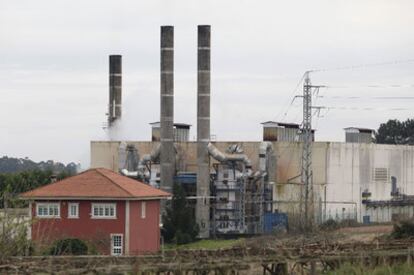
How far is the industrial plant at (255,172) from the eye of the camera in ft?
250

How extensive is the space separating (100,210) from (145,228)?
2506mm

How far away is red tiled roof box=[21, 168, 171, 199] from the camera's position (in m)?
60.2

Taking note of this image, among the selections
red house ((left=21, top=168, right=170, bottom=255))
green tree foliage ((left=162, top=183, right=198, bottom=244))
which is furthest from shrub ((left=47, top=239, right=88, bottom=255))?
green tree foliage ((left=162, top=183, right=198, bottom=244))

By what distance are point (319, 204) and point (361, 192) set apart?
5.03 meters

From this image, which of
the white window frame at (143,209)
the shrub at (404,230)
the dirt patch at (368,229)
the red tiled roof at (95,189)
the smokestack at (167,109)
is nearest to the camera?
the shrub at (404,230)

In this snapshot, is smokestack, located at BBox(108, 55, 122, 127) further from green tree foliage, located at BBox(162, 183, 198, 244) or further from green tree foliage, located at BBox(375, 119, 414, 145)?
green tree foliage, located at BBox(375, 119, 414, 145)

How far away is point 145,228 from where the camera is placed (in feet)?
201

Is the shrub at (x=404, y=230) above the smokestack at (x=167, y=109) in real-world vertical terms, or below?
below

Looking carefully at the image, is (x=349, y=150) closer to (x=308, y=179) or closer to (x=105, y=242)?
(x=308, y=179)

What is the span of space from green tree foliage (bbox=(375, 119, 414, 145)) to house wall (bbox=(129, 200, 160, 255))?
66.6m

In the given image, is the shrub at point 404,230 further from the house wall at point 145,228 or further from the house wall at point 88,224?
the house wall at point 88,224

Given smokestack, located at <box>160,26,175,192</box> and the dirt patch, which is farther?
smokestack, located at <box>160,26,175,192</box>

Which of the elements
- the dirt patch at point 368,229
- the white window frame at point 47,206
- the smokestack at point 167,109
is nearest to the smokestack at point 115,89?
the smokestack at point 167,109

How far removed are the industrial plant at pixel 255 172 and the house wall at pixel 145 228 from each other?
41.8 feet
